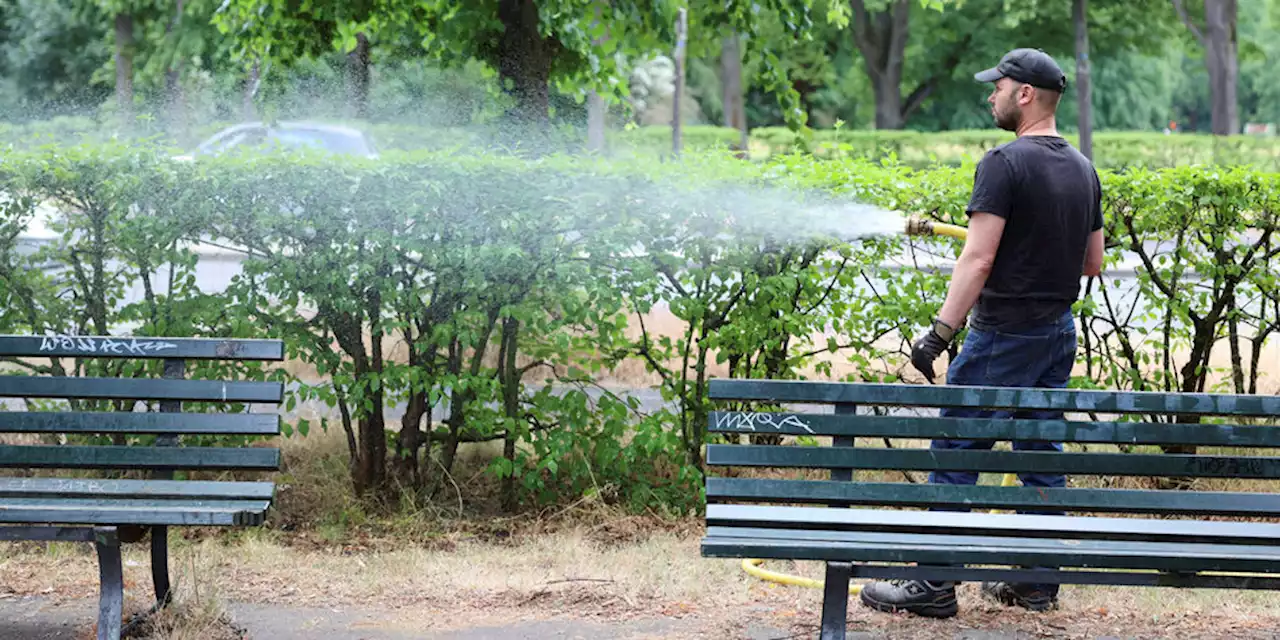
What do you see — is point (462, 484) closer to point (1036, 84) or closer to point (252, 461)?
point (252, 461)

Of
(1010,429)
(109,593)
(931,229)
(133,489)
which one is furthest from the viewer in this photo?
(931,229)

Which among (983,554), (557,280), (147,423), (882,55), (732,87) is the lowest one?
(983,554)

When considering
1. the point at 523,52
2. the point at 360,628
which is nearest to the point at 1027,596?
the point at 360,628

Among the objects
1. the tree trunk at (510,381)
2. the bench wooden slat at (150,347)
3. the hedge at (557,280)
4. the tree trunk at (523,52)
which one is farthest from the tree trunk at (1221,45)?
the bench wooden slat at (150,347)

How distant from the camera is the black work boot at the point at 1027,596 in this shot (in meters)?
4.54

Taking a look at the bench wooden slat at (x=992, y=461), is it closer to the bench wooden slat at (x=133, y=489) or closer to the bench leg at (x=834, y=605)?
the bench leg at (x=834, y=605)

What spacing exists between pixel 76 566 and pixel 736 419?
8.30ft

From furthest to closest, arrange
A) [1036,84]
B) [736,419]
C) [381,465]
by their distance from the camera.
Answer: [381,465]
[1036,84]
[736,419]

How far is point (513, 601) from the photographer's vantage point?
15.2ft

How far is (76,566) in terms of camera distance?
5.03 meters

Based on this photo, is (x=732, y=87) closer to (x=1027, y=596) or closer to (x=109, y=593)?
(x=1027, y=596)

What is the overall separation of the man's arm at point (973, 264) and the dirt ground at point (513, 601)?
97 centimetres

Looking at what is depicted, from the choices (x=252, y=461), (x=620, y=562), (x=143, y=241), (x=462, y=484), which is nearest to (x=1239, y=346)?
(x=620, y=562)

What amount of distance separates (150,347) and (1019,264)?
102 inches
